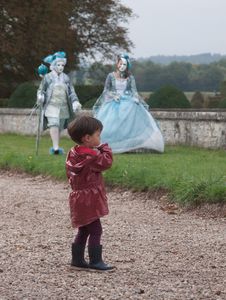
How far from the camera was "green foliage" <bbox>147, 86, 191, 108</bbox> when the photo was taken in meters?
19.9

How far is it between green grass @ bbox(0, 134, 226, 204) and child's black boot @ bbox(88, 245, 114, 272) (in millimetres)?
2800

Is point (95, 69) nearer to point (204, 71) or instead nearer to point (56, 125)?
point (204, 71)

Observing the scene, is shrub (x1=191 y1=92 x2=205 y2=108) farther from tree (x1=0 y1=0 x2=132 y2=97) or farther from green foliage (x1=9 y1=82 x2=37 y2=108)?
tree (x1=0 y1=0 x2=132 y2=97)

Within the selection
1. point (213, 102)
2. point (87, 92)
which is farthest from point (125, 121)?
point (87, 92)

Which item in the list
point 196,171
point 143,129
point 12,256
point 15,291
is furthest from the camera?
point 143,129

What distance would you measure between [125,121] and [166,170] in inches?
156

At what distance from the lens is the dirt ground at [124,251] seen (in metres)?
4.80

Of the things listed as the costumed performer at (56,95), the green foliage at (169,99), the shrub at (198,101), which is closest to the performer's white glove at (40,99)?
the costumed performer at (56,95)

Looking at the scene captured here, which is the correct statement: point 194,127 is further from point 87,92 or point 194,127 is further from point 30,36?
point 30,36

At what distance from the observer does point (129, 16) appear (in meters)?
46.0

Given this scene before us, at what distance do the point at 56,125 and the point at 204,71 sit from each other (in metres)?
27.0

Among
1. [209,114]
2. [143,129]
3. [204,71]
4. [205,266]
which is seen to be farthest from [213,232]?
[204,71]

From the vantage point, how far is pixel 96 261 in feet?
18.0

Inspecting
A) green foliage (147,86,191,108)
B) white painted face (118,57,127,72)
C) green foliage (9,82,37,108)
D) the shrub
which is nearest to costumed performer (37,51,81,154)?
white painted face (118,57,127,72)
